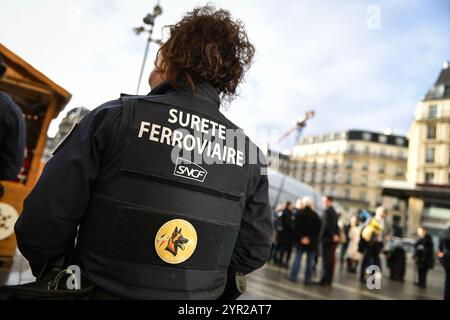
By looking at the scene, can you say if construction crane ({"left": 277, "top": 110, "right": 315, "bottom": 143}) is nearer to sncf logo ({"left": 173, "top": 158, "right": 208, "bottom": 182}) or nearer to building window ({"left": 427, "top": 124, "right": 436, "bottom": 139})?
building window ({"left": 427, "top": 124, "right": 436, "bottom": 139})

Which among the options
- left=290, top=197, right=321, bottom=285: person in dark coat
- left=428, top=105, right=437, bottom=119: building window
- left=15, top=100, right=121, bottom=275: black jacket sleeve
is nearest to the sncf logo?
left=15, top=100, right=121, bottom=275: black jacket sleeve

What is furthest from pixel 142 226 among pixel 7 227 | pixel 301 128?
pixel 301 128

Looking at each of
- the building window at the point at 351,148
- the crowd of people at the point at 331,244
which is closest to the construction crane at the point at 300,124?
the building window at the point at 351,148

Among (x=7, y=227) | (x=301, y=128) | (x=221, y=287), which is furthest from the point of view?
(x=301, y=128)

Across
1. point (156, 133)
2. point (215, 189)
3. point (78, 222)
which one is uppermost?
point (156, 133)

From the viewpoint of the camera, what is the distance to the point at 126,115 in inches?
45.8

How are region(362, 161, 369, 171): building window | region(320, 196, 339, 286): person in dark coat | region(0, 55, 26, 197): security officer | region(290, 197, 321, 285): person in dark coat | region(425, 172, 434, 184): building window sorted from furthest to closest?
region(362, 161, 369, 171): building window → region(425, 172, 434, 184): building window → region(320, 196, 339, 286): person in dark coat → region(290, 197, 321, 285): person in dark coat → region(0, 55, 26, 197): security officer

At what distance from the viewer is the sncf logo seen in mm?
1198

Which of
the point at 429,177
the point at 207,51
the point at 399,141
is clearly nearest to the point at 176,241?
the point at 207,51

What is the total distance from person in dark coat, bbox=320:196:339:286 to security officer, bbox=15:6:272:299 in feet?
19.0

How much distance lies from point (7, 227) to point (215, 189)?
374 cm

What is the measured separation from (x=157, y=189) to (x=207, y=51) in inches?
23.9

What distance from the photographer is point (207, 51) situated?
1.36 meters
